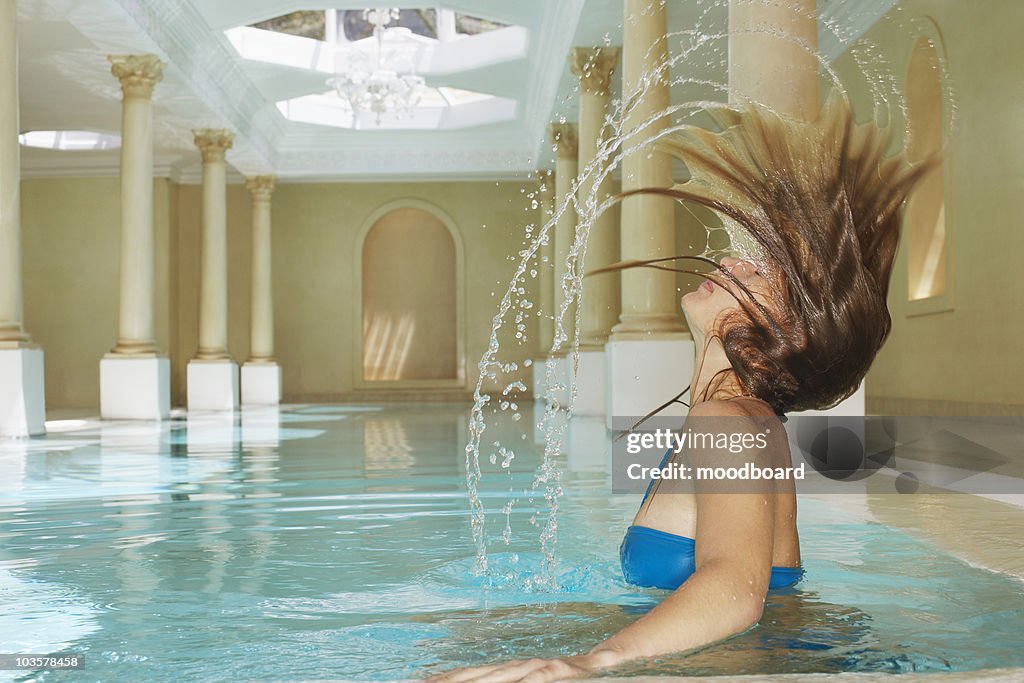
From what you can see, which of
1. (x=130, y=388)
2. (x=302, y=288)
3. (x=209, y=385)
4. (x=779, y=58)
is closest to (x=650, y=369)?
(x=779, y=58)

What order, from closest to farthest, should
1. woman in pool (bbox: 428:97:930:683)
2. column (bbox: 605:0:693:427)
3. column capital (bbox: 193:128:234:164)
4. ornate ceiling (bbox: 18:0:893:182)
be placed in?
1. woman in pool (bbox: 428:97:930:683)
2. column (bbox: 605:0:693:427)
3. ornate ceiling (bbox: 18:0:893:182)
4. column capital (bbox: 193:128:234:164)

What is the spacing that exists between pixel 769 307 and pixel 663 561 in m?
0.63

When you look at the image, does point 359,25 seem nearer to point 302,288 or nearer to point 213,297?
point 213,297

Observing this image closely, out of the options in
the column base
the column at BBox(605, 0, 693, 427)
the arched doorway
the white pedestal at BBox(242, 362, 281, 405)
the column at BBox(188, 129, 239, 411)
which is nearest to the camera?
the column base

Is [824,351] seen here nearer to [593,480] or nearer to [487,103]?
[593,480]

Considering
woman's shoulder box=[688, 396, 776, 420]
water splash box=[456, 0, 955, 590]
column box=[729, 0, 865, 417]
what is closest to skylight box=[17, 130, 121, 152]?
water splash box=[456, 0, 955, 590]

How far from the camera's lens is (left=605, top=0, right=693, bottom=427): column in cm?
1048

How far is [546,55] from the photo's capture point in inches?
653

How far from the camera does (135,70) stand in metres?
14.4

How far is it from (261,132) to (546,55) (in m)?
7.03

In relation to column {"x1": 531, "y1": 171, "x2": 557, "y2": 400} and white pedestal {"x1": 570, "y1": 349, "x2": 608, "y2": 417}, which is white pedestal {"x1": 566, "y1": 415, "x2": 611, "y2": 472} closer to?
white pedestal {"x1": 570, "y1": 349, "x2": 608, "y2": 417}

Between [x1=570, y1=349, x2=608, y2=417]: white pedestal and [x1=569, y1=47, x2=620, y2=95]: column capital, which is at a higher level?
[x1=569, y1=47, x2=620, y2=95]: column capital

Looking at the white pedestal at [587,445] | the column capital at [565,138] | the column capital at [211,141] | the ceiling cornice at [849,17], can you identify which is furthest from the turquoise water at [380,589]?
the column capital at [211,141]

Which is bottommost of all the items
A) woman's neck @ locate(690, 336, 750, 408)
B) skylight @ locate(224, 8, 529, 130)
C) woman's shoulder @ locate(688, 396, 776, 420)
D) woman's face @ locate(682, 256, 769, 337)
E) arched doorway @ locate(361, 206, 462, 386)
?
woman's shoulder @ locate(688, 396, 776, 420)
